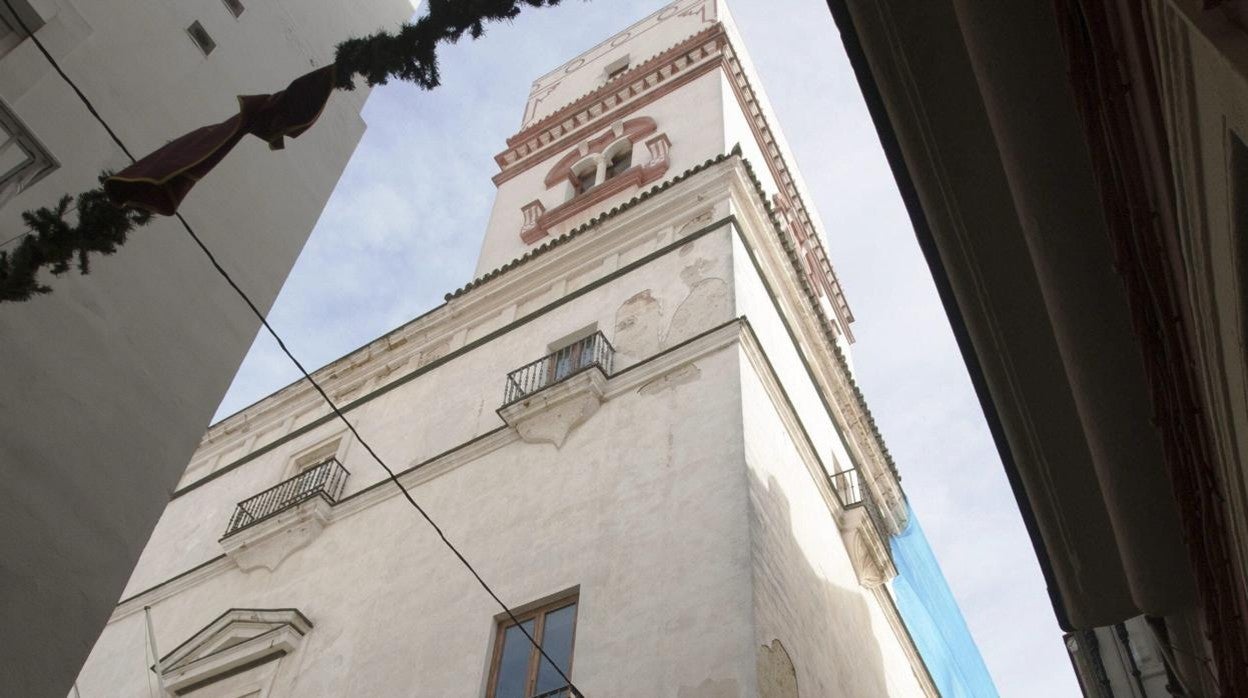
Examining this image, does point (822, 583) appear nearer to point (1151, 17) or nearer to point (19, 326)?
point (19, 326)

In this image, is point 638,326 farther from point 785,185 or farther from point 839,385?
point 785,185

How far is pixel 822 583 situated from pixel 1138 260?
795cm

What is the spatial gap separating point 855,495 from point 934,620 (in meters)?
3.01

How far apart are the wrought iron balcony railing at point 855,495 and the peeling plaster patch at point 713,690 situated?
19.3 feet

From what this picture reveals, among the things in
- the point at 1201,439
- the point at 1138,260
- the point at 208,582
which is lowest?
the point at 1201,439

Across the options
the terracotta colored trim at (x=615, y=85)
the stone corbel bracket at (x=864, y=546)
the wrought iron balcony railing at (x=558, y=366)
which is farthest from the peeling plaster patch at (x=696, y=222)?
the terracotta colored trim at (x=615, y=85)

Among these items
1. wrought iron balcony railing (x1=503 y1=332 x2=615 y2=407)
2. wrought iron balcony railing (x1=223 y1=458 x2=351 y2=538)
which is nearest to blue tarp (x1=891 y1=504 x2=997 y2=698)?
wrought iron balcony railing (x1=503 y1=332 x2=615 y2=407)

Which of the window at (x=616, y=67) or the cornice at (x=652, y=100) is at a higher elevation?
the window at (x=616, y=67)

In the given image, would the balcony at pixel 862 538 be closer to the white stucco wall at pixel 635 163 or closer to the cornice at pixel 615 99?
the white stucco wall at pixel 635 163

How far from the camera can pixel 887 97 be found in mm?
5594

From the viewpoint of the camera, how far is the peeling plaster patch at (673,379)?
12.2 meters

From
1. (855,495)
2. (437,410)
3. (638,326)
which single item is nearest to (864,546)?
(855,495)

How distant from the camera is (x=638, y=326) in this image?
1355 centimetres

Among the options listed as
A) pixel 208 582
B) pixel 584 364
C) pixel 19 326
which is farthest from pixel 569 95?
pixel 19 326
